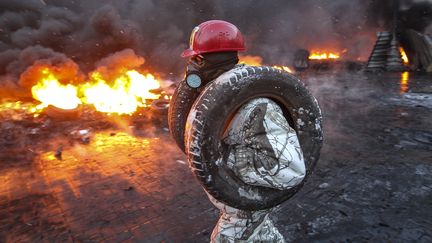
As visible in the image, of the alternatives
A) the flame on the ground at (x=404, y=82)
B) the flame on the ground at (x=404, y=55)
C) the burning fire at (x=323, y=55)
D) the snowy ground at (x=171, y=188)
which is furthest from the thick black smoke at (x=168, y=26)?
the snowy ground at (x=171, y=188)

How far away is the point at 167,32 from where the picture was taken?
18875 millimetres

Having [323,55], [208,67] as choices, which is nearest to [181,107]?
[208,67]

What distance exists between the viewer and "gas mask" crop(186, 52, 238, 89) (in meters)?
2.04

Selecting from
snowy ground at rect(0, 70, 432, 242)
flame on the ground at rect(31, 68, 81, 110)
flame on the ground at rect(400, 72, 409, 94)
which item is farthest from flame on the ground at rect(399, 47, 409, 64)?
flame on the ground at rect(31, 68, 81, 110)

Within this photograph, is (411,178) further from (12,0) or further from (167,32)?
(12,0)

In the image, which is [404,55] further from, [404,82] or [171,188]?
[171,188]

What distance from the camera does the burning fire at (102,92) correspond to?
10.1m

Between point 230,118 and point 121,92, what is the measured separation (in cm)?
948

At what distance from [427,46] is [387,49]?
73.7 inches

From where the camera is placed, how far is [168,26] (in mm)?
19281

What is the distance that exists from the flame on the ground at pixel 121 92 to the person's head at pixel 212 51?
786 cm

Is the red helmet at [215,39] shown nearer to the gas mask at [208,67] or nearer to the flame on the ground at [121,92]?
the gas mask at [208,67]

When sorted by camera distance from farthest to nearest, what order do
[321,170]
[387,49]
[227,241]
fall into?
[387,49] < [321,170] < [227,241]

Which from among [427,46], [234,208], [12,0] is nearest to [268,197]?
[234,208]
